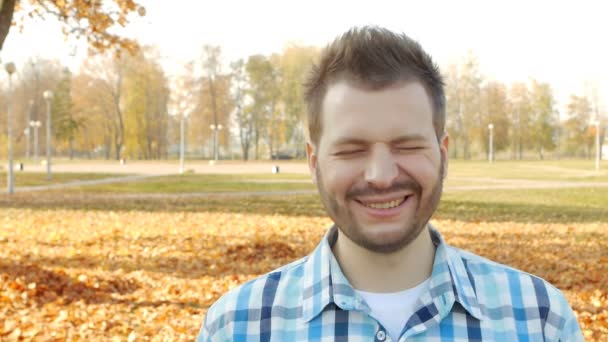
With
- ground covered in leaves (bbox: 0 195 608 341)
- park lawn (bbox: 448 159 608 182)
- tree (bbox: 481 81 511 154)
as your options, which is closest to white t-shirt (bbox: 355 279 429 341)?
ground covered in leaves (bbox: 0 195 608 341)

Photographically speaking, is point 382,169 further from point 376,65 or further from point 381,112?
point 376,65

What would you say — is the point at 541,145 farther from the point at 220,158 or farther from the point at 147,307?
the point at 147,307

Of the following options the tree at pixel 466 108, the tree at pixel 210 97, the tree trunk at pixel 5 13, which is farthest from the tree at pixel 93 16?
the tree at pixel 466 108

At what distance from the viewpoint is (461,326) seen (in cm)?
159

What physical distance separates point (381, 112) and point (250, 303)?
591 millimetres

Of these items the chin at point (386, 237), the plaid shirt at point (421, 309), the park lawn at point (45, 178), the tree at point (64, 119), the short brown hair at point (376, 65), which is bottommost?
the park lawn at point (45, 178)

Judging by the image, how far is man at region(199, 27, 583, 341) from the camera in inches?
63.0

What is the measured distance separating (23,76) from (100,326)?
6153 centimetres

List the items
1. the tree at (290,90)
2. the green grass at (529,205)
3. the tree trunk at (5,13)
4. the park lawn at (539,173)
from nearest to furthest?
the tree trunk at (5,13) < the green grass at (529,205) < the park lawn at (539,173) < the tree at (290,90)

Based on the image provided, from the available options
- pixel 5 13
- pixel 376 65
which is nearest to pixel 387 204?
pixel 376 65

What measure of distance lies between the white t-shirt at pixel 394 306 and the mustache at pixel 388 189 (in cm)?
24

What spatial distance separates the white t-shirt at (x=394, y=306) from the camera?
1.60 meters

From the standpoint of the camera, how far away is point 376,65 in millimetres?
1609

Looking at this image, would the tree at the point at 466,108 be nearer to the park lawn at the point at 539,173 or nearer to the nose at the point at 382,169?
the park lawn at the point at 539,173
